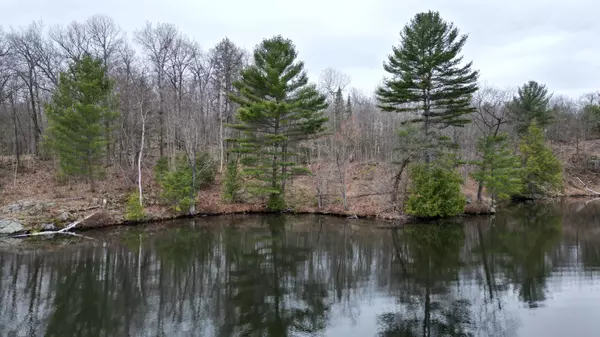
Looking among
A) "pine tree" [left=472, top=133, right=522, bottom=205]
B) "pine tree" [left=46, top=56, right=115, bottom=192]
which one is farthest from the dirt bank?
"pine tree" [left=46, top=56, right=115, bottom=192]

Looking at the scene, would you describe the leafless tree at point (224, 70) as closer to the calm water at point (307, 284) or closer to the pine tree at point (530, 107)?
the calm water at point (307, 284)

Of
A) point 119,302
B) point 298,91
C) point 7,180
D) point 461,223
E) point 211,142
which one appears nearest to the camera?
point 119,302

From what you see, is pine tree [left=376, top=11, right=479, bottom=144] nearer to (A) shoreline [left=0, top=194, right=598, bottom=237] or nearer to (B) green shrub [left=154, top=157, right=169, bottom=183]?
(A) shoreline [left=0, top=194, right=598, bottom=237]

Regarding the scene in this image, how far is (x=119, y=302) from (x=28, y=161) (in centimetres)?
2536

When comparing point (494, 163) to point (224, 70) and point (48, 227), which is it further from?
point (48, 227)

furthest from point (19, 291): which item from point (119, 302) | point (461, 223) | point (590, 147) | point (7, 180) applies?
point (590, 147)

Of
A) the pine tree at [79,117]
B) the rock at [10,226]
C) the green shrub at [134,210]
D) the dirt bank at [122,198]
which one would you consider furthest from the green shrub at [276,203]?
the rock at [10,226]

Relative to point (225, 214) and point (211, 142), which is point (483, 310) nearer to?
point (225, 214)

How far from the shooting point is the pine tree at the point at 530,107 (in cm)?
3706

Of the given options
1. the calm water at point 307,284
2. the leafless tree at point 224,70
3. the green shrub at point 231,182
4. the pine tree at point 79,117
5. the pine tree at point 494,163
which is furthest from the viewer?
the leafless tree at point 224,70

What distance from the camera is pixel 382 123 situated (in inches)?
1713

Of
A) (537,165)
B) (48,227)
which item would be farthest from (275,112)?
(537,165)

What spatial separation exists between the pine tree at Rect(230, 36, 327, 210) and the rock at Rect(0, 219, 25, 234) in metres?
12.7

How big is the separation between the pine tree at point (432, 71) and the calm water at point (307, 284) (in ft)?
30.1
